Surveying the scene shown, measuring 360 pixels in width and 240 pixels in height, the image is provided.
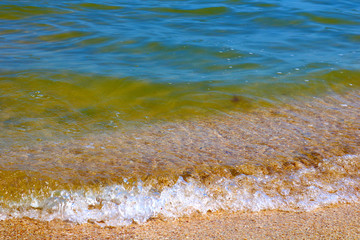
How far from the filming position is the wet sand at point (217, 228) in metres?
2.75

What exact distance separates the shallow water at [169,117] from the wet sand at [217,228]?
0.10 m

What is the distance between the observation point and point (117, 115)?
4664 millimetres

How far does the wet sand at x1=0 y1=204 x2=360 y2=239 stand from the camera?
2.75 metres

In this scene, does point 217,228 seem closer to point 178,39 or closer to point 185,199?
point 185,199

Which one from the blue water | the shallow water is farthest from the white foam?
the blue water

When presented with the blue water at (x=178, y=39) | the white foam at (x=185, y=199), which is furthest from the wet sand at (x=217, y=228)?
the blue water at (x=178, y=39)

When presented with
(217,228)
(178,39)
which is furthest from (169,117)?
(178,39)

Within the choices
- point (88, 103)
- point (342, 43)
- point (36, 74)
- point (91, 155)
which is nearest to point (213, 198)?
point (91, 155)

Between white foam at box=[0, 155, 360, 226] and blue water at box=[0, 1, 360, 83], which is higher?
blue water at box=[0, 1, 360, 83]

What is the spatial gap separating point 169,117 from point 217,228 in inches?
80.1

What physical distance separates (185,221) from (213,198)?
1.12 ft

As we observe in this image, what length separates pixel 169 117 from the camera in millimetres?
4699

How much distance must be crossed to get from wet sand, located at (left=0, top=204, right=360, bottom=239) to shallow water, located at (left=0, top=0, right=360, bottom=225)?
10cm

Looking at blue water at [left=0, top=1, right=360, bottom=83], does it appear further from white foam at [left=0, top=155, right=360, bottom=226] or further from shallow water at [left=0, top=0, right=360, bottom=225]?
white foam at [left=0, top=155, right=360, bottom=226]
